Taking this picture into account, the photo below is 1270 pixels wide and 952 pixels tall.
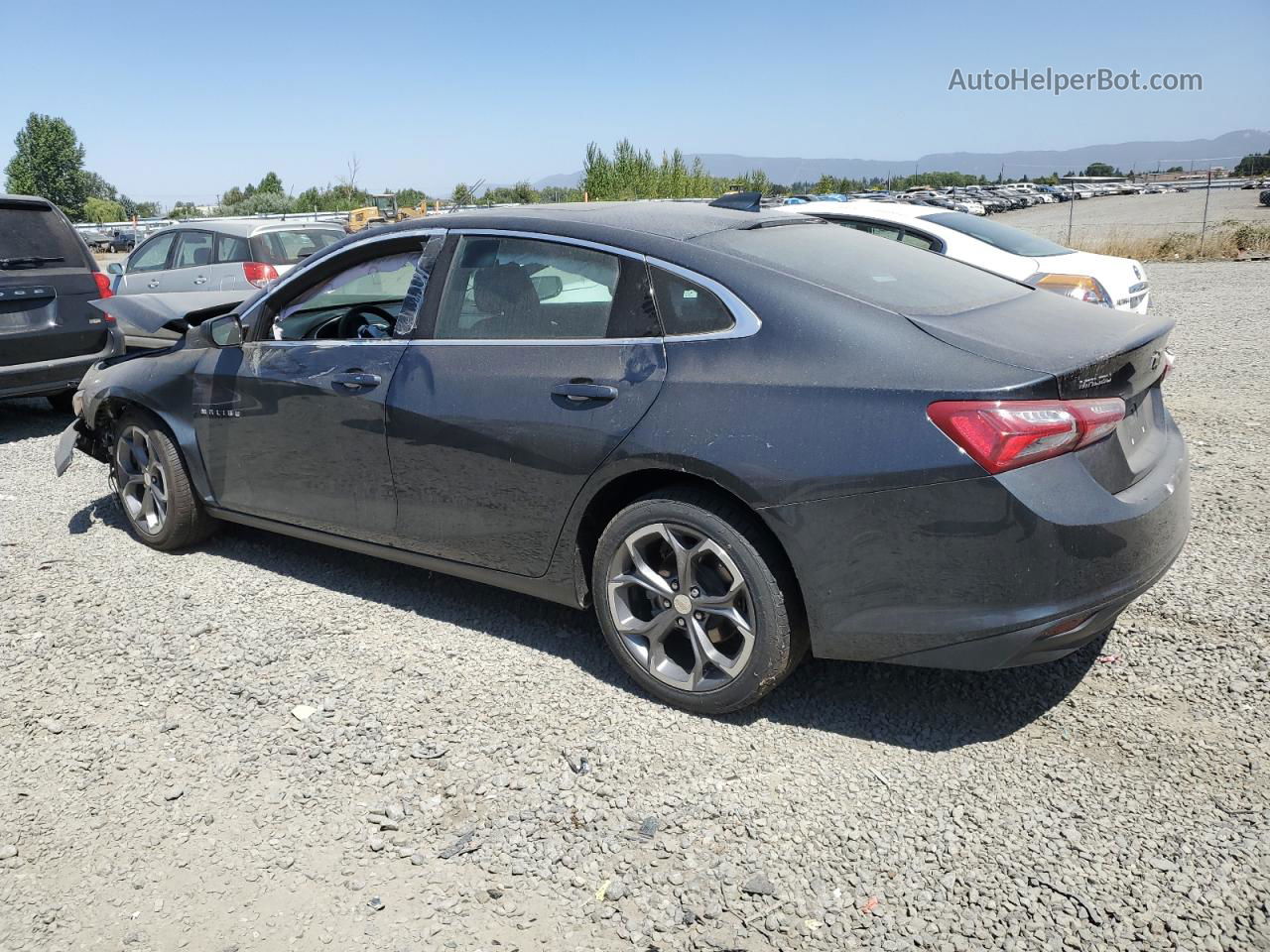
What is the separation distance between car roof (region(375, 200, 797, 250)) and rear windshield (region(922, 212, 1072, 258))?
16.9 feet

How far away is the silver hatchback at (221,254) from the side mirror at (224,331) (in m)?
6.41

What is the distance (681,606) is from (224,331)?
2.67m

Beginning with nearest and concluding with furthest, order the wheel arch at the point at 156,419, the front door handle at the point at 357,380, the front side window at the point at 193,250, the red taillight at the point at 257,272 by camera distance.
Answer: the front door handle at the point at 357,380 → the wheel arch at the point at 156,419 → the red taillight at the point at 257,272 → the front side window at the point at 193,250

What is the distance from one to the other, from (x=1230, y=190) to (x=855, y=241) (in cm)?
7249

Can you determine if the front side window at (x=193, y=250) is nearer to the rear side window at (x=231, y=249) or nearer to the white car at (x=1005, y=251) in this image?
the rear side window at (x=231, y=249)

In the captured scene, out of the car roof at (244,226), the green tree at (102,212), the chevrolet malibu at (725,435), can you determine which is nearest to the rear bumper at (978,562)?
the chevrolet malibu at (725,435)

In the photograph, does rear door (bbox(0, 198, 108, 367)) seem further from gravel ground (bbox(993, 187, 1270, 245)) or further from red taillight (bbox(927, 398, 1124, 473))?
gravel ground (bbox(993, 187, 1270, 245))

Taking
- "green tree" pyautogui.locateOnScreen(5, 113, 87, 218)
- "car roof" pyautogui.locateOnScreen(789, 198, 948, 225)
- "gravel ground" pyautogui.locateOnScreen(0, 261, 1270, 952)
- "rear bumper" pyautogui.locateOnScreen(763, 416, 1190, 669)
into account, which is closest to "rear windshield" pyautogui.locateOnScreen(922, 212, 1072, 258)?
"car roof" pyautogui.locateOnScreen(789, 198, 948, 225)

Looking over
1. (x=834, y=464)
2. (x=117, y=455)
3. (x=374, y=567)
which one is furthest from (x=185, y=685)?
(x=834, y=464)

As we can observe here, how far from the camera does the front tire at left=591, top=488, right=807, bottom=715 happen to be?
3201 millimetres

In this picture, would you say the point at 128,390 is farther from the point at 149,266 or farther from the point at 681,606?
the point at 149,266

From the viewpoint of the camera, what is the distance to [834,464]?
118 inches

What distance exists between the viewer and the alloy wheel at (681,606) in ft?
10.8

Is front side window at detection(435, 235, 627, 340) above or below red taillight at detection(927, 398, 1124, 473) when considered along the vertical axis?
above
